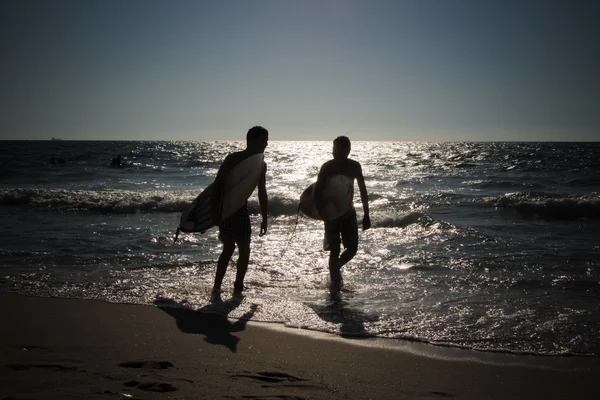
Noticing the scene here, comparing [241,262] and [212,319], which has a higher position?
[241,262]

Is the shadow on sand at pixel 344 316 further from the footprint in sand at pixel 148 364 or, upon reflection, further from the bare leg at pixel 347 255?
the footprint in sand at pixel 148 364

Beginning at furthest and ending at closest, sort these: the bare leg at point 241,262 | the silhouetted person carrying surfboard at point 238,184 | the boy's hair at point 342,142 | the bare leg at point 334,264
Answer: the bare leg at point 334,264
the boy's hair at point 342,142
the bare leg at point 241,262
the silhouetted person carrying surfboard at point 238,184

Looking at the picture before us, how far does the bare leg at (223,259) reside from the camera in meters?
5.24

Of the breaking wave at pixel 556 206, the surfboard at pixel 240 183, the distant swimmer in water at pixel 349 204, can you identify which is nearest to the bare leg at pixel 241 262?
the surfboard at pixel 240 183

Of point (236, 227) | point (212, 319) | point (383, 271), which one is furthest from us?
point (383, 271)

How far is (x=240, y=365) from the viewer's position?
129 inches

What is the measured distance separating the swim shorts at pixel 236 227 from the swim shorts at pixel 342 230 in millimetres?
1085

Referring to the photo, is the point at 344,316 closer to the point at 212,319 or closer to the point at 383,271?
the point at 212,319

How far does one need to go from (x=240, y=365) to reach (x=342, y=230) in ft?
9.19

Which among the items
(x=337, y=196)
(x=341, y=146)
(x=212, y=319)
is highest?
(x=341, y=146)

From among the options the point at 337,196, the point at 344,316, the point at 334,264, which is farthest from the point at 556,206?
the point at 344,316

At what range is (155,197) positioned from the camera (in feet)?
50.8

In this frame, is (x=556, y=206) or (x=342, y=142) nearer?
(x=342, y=142)

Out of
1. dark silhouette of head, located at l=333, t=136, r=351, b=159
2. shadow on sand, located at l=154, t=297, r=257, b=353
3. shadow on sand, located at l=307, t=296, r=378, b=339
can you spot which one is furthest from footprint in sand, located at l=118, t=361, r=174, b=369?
dark silhouette of head, located at l=333, t=136, r=351, b=159
